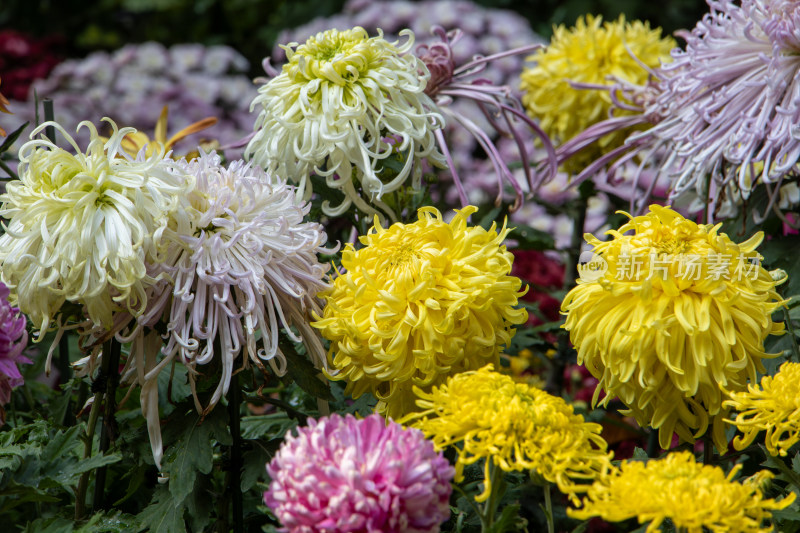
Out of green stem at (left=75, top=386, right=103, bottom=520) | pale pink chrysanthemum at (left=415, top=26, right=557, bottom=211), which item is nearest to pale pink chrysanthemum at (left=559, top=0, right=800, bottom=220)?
pale pink chrysanthemum at (left=415, top=26, right=557, bottom=211)

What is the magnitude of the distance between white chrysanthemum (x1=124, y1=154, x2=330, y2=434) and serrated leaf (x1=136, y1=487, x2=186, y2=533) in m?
0.09

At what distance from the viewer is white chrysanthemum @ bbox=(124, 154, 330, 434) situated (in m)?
0.65

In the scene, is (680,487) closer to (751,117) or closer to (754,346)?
(754,346)

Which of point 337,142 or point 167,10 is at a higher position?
point 337,142

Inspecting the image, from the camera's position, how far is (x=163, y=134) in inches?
41.3

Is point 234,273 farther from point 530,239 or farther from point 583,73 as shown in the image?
point 583,73

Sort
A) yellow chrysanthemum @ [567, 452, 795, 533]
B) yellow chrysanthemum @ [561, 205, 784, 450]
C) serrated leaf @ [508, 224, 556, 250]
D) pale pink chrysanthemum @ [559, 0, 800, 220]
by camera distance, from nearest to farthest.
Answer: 1. yellow chrysanthemum @ [567, 452, 795, 533]
2. yellow chrysanthemum @ [561, 205, 784, 450]
3. pale pink chrysanthemum @ [559, 0, 800, 220]
4. serrated leaf @ [508, 224, 556, 250]

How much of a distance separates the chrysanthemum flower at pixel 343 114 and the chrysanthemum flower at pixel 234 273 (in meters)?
Result: 0.10

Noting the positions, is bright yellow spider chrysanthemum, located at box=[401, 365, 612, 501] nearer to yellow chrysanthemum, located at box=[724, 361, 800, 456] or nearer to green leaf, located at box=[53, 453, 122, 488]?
yellow chrysanthemum, located at box=[724, 361, 800, 456]

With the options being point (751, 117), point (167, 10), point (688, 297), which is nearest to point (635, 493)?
point (688, 297)

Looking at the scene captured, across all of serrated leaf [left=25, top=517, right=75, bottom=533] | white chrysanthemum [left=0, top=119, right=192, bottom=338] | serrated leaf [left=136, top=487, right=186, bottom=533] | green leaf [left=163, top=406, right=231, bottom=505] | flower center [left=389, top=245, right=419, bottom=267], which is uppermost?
white chrysanthemum [left=0, top=119, right=192, bottom=338]

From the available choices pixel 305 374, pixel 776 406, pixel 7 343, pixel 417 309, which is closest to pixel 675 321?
pixel 776 406

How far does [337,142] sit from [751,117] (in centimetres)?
44

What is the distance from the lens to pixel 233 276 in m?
0.66
